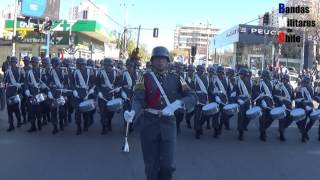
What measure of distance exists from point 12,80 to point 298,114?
7097mm

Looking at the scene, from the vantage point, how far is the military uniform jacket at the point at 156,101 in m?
6.80

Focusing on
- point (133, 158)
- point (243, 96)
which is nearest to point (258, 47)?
point (243, 96)

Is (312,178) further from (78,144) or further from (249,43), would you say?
(249,43)

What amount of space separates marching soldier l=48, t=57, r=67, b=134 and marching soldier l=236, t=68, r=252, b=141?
442cm

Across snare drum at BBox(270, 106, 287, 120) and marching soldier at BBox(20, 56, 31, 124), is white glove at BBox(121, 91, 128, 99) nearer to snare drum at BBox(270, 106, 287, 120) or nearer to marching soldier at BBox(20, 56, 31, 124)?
marching soldier at BBox(20, 56, 31, 124)

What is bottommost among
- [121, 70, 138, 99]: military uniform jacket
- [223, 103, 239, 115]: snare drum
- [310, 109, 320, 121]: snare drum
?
[310, 109, 320, 121]: snare drum

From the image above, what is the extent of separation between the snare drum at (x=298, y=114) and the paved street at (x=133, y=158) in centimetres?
64

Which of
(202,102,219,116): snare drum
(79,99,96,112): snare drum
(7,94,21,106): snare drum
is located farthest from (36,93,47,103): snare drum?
(202,102,219,116): snare drum

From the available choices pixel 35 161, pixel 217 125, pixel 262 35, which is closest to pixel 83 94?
pixel 217 125

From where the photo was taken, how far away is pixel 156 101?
22.5ft

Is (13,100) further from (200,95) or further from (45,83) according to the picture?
(200,95)

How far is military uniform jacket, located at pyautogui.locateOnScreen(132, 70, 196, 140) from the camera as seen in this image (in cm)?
680

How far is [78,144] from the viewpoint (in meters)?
12.7

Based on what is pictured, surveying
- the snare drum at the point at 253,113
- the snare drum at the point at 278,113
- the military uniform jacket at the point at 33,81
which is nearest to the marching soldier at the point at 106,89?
the military uniform jacket at the point at 33,81
